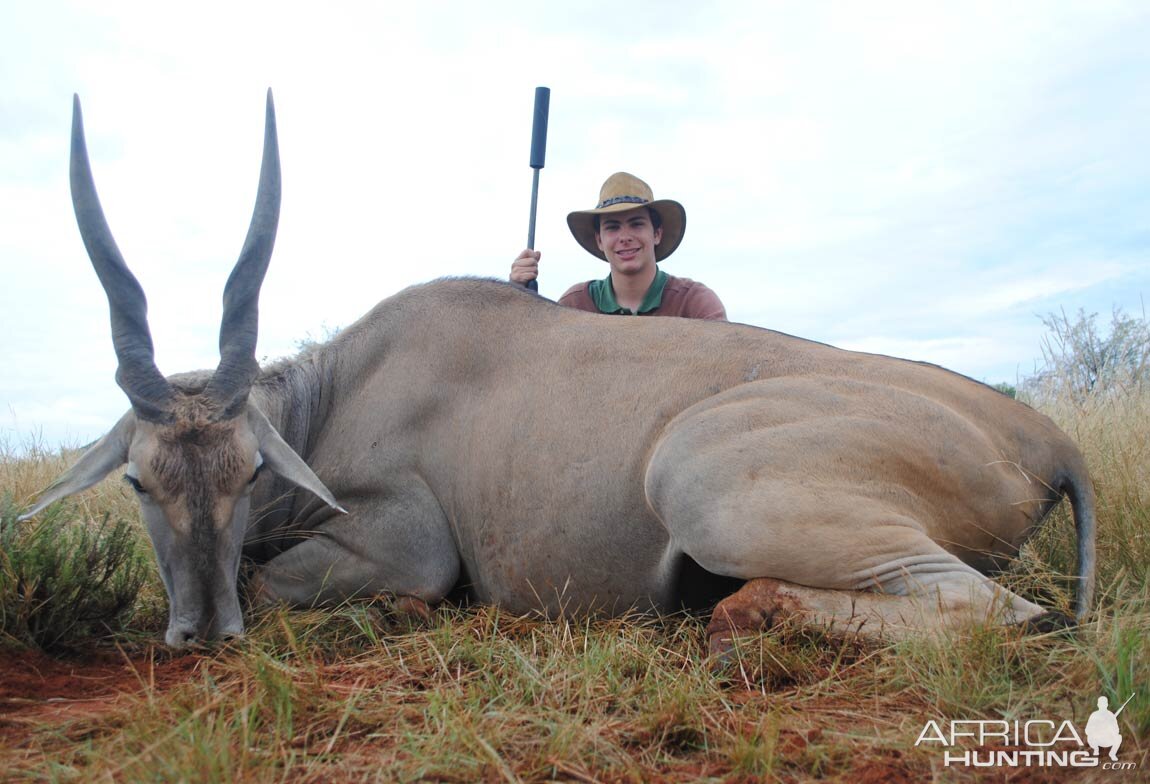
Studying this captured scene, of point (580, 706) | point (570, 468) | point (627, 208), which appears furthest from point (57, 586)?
point (627, 208)

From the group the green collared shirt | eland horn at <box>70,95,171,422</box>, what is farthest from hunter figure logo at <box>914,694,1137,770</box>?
the green collared shirt

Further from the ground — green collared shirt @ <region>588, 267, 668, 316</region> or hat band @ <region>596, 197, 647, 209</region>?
hat band @ <region>596, 197, 647, 209</region>

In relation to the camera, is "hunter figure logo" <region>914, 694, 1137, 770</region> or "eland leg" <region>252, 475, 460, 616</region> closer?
"hunter figure logo" <region>914, 694, 1137, 770</region>

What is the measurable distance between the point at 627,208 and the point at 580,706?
220 inches

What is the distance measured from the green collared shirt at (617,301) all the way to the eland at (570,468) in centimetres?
297

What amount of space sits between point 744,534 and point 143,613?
2929 millimetres

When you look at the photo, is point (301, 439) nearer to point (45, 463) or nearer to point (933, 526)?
point (933, 526)

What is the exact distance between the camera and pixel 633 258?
8.00 m

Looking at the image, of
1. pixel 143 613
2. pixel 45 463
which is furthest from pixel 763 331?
pixel 45 463

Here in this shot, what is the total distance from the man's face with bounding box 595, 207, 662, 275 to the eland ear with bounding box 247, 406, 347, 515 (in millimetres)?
4343

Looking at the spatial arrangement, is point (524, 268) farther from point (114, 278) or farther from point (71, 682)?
point (71, 682)

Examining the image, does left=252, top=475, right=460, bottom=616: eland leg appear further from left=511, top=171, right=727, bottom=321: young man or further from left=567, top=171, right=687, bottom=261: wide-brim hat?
left=567, top=171, right=687, bottom=261: wide-brim hat

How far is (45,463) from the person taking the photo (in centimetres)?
895

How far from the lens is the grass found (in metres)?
2.36
